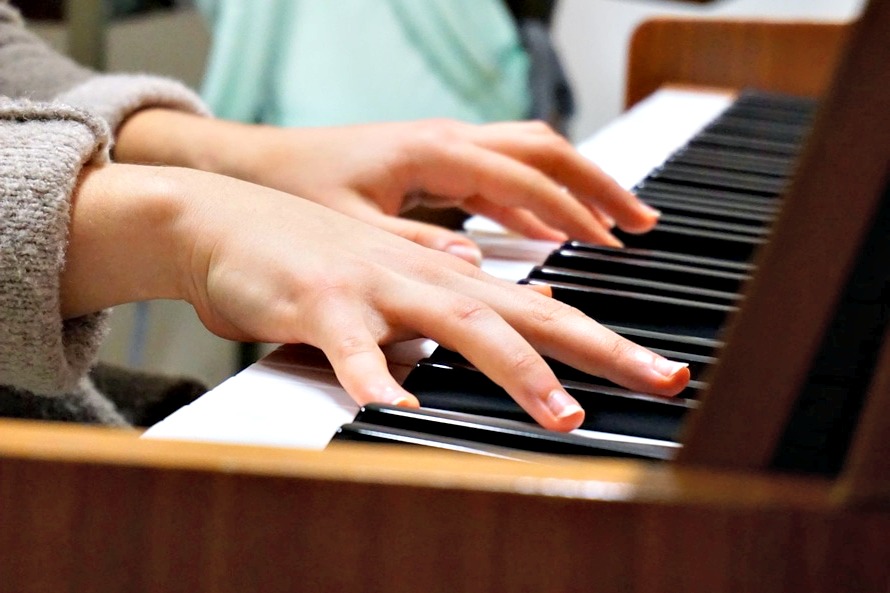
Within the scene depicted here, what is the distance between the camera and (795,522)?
227 millimetres

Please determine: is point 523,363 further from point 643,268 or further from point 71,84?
point 71,84

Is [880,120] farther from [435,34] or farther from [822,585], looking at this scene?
[435,34]

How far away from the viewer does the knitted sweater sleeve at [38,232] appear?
0.44 meters

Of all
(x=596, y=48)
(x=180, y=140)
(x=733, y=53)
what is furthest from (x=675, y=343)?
(x=596, y=48)

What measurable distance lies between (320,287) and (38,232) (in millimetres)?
127

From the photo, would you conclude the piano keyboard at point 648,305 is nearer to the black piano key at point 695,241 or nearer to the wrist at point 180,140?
the black piano key at point 695,241

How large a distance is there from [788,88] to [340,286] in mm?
1054

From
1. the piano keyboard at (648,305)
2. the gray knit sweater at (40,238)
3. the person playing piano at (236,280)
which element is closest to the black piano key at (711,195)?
the piano keyboard at (648,305)

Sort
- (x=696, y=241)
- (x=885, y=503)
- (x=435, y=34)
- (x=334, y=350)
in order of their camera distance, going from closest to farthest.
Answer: (x=885, y=503) → (x=334, y=350) → (x=696, y=241) → (x=435, y=34)

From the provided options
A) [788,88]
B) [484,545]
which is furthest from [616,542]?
[788,88]

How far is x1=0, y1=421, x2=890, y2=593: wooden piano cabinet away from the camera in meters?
0.23

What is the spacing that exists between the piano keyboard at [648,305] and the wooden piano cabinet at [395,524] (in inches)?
2.7

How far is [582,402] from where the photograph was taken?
426 millimetres

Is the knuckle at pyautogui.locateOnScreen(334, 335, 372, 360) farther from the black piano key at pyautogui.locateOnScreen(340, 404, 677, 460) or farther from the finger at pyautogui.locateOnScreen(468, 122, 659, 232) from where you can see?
the finger at pyautogui.locateOnScreen(468, 122, 659, 232)
